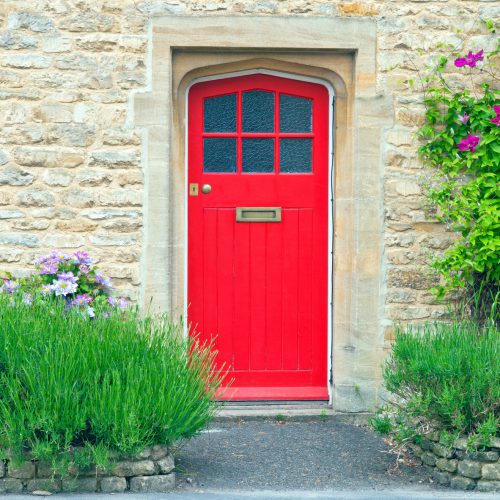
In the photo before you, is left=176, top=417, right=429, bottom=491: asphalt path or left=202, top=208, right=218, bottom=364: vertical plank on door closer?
left=176, top=417, right=429, bottom=491: asphalt path

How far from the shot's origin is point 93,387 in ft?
17.6

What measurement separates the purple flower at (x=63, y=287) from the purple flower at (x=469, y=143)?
298 centimetres

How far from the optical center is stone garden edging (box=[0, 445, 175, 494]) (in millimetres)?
5402

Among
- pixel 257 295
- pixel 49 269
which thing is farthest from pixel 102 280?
pixel 257 295

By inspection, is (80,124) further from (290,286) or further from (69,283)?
(290,286)

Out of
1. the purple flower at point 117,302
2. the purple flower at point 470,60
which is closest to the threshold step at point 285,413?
the purple flower at point 117,302

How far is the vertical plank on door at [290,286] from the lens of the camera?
25.2ft

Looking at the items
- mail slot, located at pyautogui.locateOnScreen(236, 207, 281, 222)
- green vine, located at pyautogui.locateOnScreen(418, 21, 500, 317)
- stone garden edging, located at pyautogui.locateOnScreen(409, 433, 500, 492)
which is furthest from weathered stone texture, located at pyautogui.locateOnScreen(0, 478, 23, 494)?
green vine, located at pyautogui.locateOnScreen(418, 21, 500, 317)

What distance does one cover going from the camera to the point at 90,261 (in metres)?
7.17

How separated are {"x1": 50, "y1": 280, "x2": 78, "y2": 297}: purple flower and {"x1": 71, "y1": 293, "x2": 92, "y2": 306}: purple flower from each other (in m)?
0.07

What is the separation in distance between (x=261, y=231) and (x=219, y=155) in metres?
0.66

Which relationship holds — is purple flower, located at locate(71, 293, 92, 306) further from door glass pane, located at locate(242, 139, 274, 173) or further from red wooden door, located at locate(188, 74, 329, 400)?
door glass pane, located at locate(242, 139, 274, 173)

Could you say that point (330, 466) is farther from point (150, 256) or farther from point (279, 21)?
point (279, 21)

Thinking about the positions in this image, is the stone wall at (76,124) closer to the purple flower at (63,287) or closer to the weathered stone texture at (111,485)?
the purple flower at (63,287)
